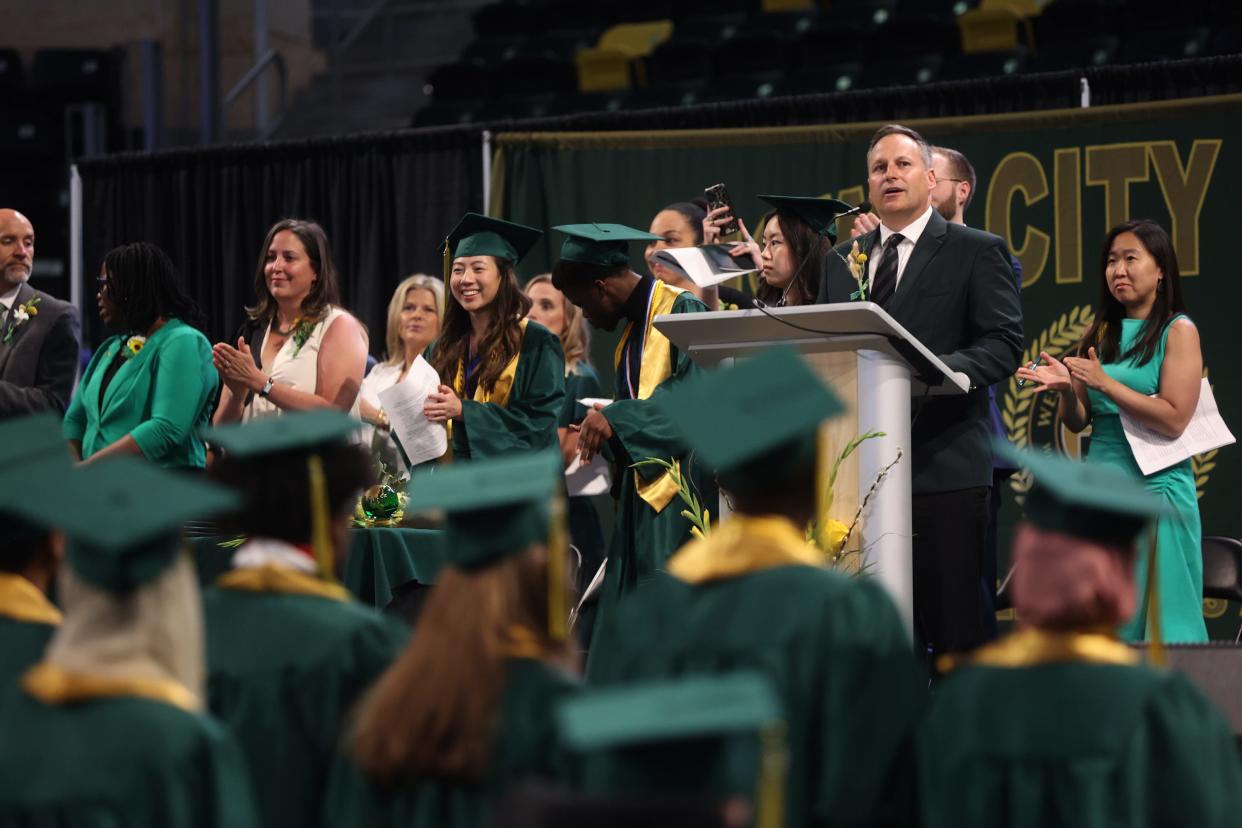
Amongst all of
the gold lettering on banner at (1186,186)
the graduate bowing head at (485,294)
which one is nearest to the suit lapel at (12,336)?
the graduate bowing head at (485,294)

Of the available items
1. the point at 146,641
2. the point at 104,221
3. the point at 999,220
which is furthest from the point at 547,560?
the point at 104,221

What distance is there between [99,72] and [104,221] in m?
2.85

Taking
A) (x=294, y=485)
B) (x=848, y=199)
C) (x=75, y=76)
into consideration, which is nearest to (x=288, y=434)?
(x=294, y=485)

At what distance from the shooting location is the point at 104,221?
1024cm

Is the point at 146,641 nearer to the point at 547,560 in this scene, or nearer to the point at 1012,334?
the point at 547,560

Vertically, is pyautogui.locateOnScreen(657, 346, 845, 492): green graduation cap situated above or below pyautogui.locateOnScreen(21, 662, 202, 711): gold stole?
above

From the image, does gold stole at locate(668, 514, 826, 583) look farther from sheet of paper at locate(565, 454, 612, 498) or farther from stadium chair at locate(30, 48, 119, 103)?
stadium chair at locate(30, 48, 119, 103)

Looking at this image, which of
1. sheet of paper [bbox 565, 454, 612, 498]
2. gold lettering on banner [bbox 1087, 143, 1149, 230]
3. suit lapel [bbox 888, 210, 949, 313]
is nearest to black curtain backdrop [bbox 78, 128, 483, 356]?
sheet of paper [bbox 565, 454, 612, 498]

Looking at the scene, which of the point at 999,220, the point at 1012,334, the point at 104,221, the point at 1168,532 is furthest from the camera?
the point at 104,221

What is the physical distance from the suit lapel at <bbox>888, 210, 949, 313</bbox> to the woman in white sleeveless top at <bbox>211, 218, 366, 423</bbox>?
6.73 feet

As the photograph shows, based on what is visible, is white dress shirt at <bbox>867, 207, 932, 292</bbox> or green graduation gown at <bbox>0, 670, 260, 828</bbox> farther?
white dress shirt at <bbox>867, 207, 932, 292</bbox>

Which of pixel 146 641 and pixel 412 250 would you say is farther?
pixel 412 250

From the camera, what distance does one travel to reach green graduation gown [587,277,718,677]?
509 centimetres

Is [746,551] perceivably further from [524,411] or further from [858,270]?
[524,411]
